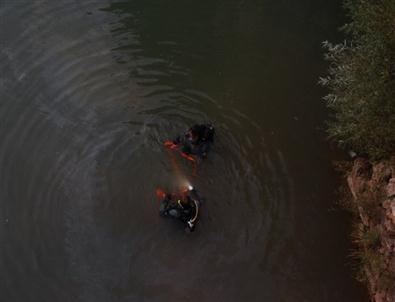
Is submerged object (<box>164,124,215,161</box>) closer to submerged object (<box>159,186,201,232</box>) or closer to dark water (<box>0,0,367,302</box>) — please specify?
dark water (<box>0,0,367,302</box>)

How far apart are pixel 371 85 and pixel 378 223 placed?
3.34 metres

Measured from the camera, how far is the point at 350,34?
52.5 feet

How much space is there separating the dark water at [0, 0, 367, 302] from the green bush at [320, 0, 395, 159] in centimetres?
160

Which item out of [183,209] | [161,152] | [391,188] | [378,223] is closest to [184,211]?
[183,209]

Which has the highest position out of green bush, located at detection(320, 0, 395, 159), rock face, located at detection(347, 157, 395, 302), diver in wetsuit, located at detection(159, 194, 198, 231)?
green bush, located at detection(320, 0, 395, 159)

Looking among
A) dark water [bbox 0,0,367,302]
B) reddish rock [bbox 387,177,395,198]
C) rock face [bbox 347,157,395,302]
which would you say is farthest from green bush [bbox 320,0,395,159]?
dark water [bbox 0,0,367,302]

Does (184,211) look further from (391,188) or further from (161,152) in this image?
(391,188)

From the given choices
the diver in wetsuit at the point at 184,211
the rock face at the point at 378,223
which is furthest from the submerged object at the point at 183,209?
the rock face at the point at 378,223

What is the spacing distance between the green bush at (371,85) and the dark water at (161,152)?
1.60 metres

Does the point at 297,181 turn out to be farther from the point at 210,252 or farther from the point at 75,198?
the point at 75,198

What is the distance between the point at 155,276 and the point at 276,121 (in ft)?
19.2

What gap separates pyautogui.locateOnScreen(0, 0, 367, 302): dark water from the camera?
35.4 ft

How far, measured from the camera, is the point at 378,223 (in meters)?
11.2

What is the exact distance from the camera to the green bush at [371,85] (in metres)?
10.6
